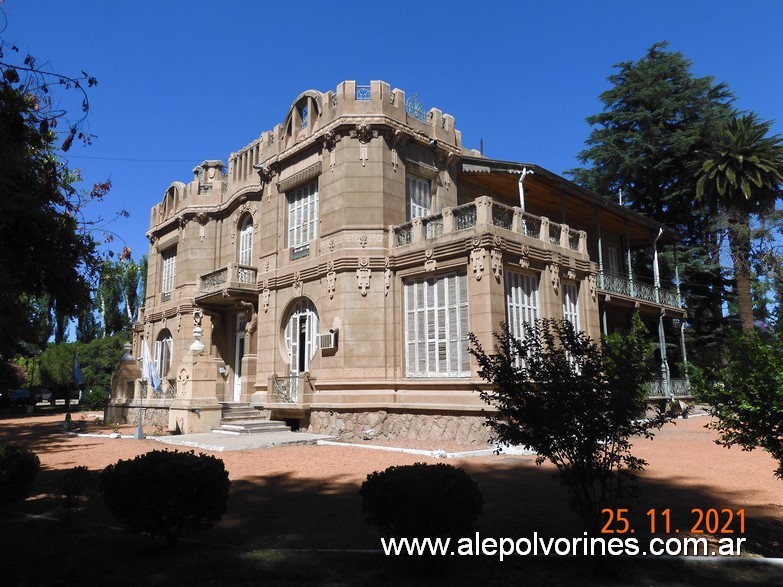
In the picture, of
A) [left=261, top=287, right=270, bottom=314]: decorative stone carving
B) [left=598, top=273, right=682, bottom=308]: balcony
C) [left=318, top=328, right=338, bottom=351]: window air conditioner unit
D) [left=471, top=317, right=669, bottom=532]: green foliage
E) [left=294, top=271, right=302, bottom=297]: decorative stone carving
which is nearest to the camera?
[left=471, top=317, right=669, bottom=532]: green foliage

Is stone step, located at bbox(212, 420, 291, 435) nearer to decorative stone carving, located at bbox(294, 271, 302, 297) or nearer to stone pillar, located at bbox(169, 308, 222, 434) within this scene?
stone pillar, located at bbox(169, 308, 222, 434)

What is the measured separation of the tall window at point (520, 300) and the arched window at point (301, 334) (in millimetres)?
6671

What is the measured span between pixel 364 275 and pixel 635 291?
45.0 ft

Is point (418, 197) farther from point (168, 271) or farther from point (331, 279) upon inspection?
point (168, 271)

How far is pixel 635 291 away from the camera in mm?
24844

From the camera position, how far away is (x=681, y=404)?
991 inches

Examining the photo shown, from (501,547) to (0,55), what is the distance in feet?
25.1

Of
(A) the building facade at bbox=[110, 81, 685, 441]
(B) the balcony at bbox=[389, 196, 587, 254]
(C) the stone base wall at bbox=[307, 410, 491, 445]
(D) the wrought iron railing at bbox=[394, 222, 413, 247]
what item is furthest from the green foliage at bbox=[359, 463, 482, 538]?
(D) the wrought iron railing at bbox=[394, 222, 413, 247]

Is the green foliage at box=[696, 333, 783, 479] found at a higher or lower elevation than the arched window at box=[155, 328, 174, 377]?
lower

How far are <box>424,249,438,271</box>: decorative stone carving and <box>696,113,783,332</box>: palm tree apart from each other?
1870 cm

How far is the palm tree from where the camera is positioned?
89.8ft

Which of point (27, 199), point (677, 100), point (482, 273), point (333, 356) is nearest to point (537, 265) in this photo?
point (482, 273)

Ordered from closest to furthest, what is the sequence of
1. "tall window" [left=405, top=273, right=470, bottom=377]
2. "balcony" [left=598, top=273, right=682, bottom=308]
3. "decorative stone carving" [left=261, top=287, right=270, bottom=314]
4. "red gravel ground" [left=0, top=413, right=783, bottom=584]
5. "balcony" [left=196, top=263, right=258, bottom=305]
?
"red gravel ground" [left=0, top=413, right=783, bottom=584] → "tall window" [left=405, top=273, right=470, bottom=377] → "decorative stone carving" [left=261, top=287, right=270, bottom=314] → "balcony" [left=196, top=263, right=258, bottom=305] → "balcony" [left=598, top=273, right=682, bottom=308]

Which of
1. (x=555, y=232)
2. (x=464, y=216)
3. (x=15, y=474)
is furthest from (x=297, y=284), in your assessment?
(x=15, y=474)
